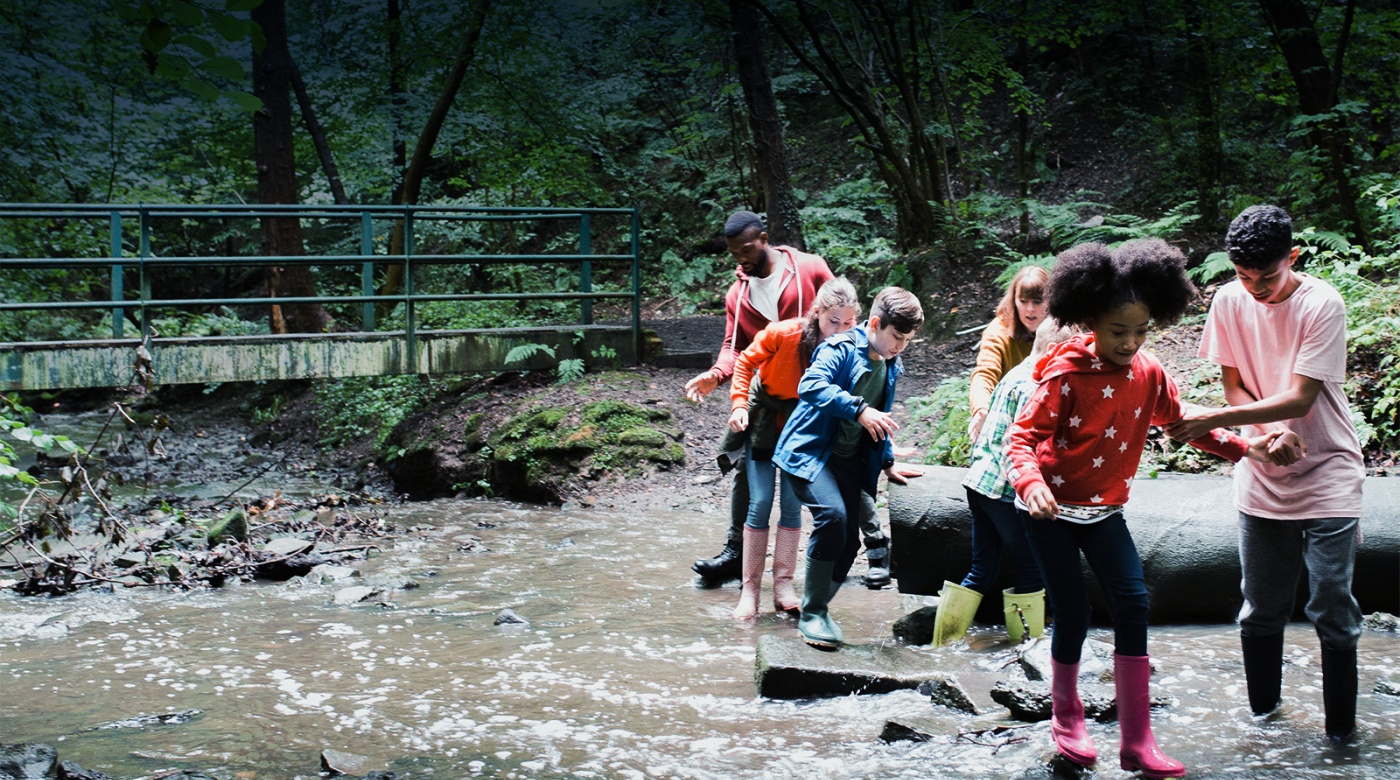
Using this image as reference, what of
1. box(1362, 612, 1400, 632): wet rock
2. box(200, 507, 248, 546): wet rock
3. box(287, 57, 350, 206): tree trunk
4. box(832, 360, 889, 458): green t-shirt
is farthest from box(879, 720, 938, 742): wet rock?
box(287, 57, 350, 206): tree trunk

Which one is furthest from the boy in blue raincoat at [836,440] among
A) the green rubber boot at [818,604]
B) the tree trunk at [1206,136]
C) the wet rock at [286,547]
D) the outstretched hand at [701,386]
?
the tree trunk at [1206,136]

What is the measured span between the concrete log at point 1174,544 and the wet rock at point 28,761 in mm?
3531

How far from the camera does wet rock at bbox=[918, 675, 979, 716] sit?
3820mm

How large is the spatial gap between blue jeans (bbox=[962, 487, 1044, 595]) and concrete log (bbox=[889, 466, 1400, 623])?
34cm

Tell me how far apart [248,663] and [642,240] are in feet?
54.1

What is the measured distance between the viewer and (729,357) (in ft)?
18.9

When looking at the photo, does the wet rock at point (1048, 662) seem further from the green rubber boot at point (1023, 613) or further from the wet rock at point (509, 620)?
→ the wet rock at point (509, 620)

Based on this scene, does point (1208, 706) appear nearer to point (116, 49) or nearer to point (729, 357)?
point (729, 357)

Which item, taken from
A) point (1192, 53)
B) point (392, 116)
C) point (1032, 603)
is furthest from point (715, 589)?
point (392, 116)

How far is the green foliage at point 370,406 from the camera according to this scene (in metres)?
12.4

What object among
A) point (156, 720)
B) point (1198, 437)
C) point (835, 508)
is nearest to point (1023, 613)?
point (835, 508)

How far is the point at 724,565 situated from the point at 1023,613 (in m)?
1.98

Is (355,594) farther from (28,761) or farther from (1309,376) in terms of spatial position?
(1309,376)

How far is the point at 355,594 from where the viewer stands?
5992 mm
